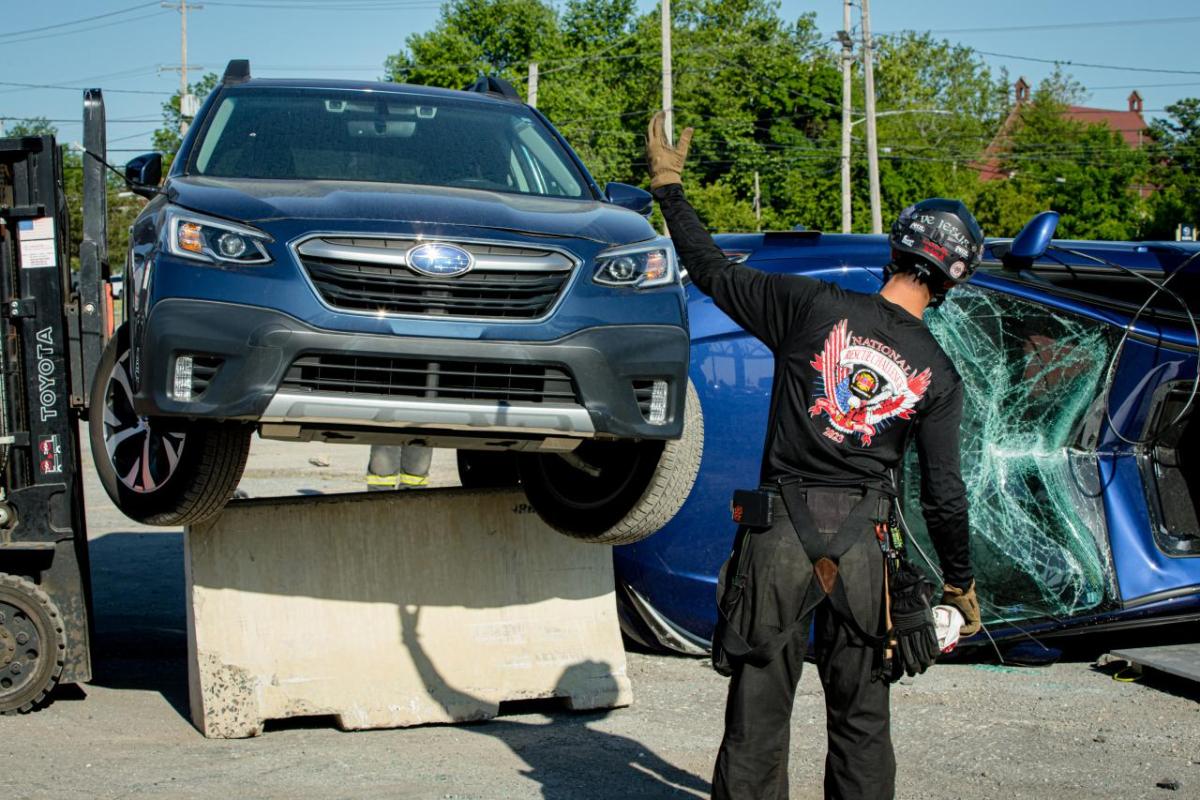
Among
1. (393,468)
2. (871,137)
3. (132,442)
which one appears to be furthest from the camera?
(871,137)

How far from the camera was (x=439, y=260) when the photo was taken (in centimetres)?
477

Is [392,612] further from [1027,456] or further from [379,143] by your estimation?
[1027,456]

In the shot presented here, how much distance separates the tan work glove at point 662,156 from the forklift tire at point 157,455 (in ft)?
5.54

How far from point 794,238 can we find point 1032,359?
1.24m

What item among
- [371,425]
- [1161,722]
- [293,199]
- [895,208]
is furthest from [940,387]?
[895,208]

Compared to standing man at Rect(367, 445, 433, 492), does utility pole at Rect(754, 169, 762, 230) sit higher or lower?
higher

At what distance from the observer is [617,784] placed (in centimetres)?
505

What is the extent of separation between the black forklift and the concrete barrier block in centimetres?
65

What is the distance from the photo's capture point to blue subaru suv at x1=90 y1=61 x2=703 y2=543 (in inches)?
182

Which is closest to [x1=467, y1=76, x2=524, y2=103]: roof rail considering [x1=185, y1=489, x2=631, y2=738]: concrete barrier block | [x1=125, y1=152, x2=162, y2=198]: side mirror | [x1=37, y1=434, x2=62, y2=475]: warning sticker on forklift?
[x1=125, y1=152, x2=162, y2=198]: side mirror

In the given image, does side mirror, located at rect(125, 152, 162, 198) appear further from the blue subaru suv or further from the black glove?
the black glove

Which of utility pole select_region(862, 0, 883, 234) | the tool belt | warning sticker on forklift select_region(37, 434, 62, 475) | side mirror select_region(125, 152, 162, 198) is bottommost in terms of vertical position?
→ the tool belt

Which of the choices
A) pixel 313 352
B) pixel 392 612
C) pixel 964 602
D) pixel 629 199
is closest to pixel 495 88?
pixel 629 199

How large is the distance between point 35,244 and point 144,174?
83 cm
